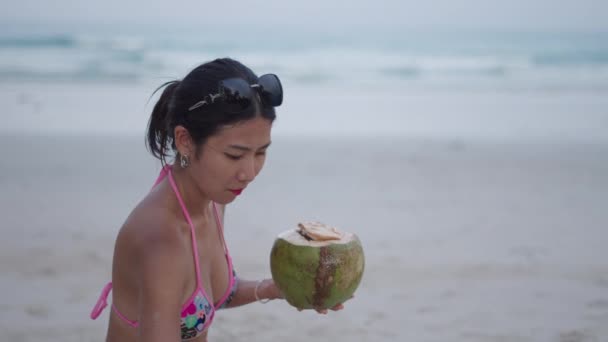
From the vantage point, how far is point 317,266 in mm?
2074

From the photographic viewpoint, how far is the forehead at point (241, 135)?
6.27ft

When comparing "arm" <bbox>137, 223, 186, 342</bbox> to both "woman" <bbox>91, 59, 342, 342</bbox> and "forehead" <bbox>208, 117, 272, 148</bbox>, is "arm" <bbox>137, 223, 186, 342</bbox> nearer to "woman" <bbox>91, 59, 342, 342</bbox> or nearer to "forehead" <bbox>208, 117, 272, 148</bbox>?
"woman" <bbox>91, 59, 342, 342</bbox>

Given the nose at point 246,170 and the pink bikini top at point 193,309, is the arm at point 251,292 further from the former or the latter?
the nose at point 246,170

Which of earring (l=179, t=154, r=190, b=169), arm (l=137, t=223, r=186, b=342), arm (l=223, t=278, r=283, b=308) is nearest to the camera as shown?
arm (l=137, t=223, r=186, b=342)

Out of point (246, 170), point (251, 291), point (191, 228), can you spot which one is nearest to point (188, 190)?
point (191, 228)

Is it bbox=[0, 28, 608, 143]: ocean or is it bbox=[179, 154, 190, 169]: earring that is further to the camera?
bbox=[0, 28, 608, 143]: ocean

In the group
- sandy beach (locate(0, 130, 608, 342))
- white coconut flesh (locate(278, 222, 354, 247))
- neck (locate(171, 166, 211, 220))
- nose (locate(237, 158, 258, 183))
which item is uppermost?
nose (locate(237, 158, 258, 183))

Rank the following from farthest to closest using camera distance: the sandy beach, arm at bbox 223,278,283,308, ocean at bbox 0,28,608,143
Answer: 1. ocean at bbox 0,28,608,143
2. the sandy beach
3. arm at bbox 223,278,283,308

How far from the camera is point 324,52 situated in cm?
2397

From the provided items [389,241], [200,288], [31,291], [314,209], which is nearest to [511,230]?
[389,241]

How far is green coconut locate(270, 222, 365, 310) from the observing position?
2.08 meters

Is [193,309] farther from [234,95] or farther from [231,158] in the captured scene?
[234,95]

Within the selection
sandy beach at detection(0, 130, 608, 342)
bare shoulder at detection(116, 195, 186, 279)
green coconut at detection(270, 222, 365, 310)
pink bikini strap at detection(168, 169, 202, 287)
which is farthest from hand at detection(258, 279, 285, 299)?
sandy beach at detection(0, 130, 608, 342)

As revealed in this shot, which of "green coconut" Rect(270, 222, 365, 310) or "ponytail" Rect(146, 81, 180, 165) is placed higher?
"ponytail" Rect(146, 81, 180, 165)
